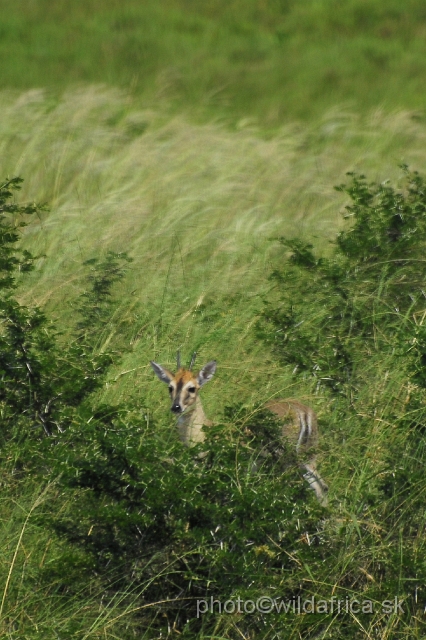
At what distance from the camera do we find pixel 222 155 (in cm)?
1044

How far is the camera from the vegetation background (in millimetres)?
4441

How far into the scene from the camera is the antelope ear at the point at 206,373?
5.99 m

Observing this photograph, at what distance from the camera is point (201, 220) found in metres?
9.01

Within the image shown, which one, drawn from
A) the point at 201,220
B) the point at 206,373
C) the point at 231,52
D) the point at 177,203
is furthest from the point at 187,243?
the point at 231,52

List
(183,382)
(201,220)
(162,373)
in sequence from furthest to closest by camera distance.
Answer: (201,220)
(162,373)
(183,382)

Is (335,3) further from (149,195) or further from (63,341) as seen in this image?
(63,341)

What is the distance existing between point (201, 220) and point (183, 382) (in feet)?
10.9

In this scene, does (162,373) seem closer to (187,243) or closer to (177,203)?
(187,243)

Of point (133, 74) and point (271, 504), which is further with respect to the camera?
point (133, 74)

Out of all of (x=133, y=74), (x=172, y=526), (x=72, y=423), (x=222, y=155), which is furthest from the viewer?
(x=133, y=74)

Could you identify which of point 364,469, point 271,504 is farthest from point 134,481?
point 364,469

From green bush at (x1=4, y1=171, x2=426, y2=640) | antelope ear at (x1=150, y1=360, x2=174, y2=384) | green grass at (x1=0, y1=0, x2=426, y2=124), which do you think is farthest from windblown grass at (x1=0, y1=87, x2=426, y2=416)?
green grass at (x1=0, y1=0, x2=426, y2=124)

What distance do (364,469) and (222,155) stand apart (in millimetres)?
5977

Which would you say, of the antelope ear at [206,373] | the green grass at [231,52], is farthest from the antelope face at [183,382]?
the green grass at [231,52]
